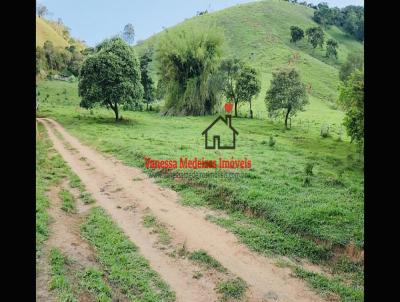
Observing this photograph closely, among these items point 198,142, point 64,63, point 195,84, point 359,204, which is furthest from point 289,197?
point 64,63

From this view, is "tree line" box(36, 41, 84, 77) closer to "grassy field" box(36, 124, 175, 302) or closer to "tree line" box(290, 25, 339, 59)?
"grassy field" box(36, 124, 175, 302)

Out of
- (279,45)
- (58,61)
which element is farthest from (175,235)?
(279,45)

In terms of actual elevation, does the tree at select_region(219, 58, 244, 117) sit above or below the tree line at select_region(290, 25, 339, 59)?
below

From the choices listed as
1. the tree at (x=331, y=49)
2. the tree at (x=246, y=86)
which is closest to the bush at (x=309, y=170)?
the tree at (x=246, y=86)

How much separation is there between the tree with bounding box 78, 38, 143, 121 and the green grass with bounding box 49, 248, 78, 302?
18204 millimetres

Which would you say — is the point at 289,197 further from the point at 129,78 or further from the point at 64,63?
the point at 64,63

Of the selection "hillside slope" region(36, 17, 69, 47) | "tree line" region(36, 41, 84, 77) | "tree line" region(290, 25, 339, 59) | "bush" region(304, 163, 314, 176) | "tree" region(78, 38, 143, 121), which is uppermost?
"tree line" region(290, 25, 339, 59)

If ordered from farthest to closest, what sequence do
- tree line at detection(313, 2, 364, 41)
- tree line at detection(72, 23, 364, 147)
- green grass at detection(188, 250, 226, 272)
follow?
tree line at detection(313, 2, 364, 41) < tree line at detection(72, 23, 364, 147) < green grass at detection(188, 250, 226, 272)

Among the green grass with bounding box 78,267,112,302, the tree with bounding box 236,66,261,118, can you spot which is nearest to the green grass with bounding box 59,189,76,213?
the green grass with bounding box 78,267,112,302

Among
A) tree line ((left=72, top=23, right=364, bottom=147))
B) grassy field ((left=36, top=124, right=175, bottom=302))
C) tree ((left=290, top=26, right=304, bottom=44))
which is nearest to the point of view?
grassy field ((left=36, top=124, right=175, bottom=302))

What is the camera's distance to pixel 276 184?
14.5m

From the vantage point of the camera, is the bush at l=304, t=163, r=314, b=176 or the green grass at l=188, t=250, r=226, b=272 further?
the bush at l=304, t=163, r=314, b=176

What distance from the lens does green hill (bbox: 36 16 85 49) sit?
3730 centimetres
